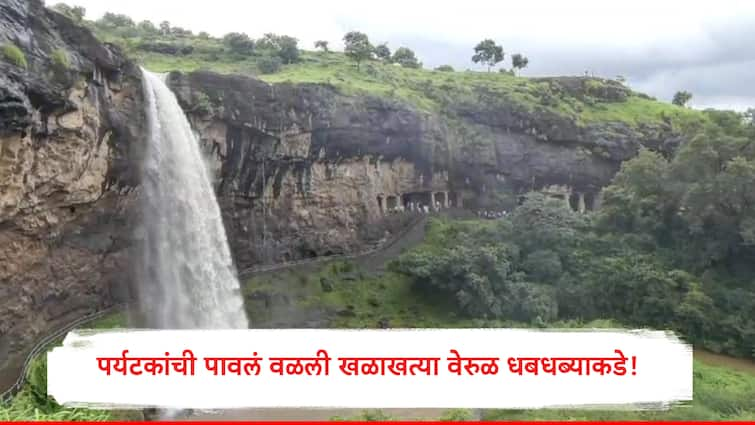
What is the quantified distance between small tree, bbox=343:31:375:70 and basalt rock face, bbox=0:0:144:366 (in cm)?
2623

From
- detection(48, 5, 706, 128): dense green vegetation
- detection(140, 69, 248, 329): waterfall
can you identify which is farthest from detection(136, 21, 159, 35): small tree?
detection(140, 69, 248, 329): waterfall

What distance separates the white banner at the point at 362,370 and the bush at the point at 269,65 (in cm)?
3081

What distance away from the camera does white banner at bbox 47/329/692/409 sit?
10.2 metres

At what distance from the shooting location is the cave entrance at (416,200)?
131 feet

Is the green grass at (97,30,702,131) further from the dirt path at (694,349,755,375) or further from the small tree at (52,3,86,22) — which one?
the dirt path at (694,349,755,375)

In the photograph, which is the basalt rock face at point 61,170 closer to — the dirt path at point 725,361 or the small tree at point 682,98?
the dirt path at point 725,361

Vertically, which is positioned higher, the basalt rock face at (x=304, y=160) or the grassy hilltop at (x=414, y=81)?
the grassy hilltop at (x=414, y=81)

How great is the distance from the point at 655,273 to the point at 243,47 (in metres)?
29.3

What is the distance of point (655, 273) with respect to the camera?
88.9ft

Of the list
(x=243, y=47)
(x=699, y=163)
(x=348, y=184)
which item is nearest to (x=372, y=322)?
(x=348, y=184)

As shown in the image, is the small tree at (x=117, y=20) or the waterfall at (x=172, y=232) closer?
the waterfall at (x=172, y=232)

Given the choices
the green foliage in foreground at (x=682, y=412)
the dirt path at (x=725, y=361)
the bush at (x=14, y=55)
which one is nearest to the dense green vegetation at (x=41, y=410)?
the green foliage in foreground at (x=682, y=412)

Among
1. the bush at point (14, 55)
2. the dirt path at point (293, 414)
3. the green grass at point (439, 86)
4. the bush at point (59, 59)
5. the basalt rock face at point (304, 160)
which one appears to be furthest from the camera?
the green grass at point (439, 86)

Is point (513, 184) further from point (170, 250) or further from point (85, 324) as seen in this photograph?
point (85, 324)
